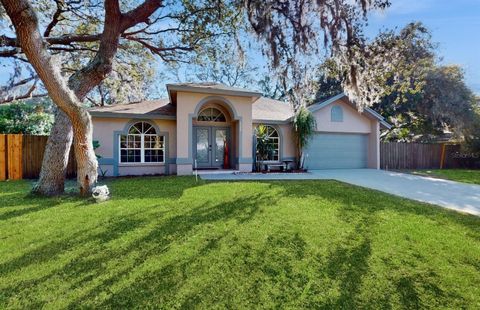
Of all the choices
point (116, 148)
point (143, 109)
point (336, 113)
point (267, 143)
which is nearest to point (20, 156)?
point (116, 148)

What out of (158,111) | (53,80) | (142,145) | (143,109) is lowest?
(142,145)

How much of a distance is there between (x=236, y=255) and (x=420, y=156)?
18.3 m

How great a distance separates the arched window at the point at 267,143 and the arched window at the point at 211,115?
2.00 m

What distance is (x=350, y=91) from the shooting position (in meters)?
8.23

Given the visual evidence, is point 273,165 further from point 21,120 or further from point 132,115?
point 21,120

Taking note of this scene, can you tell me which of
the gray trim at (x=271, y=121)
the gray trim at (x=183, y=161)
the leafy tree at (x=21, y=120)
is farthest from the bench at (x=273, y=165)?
the leafy tree at (x=21, y=120)

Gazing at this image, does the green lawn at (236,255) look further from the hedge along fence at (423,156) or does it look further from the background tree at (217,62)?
the hedge along fence at (423,156)

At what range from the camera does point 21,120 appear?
42.4 ft

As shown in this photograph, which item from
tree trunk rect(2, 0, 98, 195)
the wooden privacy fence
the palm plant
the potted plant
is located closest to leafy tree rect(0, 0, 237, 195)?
tree trunk rect(2, 0, 98, 195)

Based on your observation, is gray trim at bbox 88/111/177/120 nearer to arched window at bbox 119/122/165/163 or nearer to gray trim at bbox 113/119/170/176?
gray trim at bbox 113/119/170/176

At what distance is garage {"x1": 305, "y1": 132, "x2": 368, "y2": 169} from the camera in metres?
14.5

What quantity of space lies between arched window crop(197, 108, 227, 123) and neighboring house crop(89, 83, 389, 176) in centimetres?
5

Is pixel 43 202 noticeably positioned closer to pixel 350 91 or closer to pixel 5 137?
pixel 5 137

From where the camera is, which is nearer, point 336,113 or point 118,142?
point 118,142
